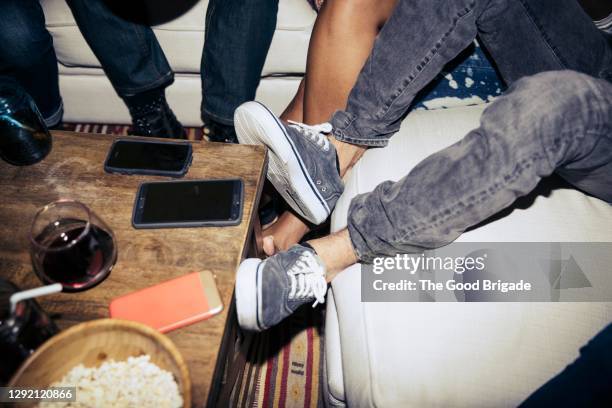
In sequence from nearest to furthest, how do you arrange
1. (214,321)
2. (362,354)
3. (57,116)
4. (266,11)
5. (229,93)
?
1. (214,321)
2. (362,354)
3. (266,11)
4. (229,93)
5. (57,116)

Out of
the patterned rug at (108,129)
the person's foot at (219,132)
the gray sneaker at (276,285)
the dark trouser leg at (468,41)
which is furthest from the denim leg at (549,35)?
the patterned rug at (108,129)

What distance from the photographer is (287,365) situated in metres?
1.17

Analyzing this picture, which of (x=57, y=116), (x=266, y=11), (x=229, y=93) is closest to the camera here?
(x=266, y=11)

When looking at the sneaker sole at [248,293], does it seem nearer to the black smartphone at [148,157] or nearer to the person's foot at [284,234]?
the black smartphone at [148,157]

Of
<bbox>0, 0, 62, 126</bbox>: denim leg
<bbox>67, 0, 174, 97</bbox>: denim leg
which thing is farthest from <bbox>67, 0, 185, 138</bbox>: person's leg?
<bbox>0, 0, 62, 126</bbox>: denim leg

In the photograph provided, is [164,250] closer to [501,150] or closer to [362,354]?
[362,354]

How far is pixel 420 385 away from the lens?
2.14ft

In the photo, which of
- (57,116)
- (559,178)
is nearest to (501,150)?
(559,178)

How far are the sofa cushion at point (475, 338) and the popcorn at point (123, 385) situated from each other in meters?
0.36

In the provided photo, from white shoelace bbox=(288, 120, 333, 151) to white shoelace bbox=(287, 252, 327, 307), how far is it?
287 mm

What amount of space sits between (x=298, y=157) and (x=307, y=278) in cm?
26

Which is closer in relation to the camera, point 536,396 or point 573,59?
point 536,396

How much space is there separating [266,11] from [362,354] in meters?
0.96

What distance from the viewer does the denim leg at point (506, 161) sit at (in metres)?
0.64
